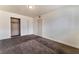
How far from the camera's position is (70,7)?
11.2ft

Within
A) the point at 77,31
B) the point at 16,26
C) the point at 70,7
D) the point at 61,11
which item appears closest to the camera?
the point at 77,31

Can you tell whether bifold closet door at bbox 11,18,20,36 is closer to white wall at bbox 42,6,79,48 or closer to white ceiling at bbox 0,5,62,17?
white ceiling at bbox 0,5,62,17

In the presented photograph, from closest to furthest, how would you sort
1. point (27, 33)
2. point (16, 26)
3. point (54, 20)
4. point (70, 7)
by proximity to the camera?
point (70, 7) → point (54, 20) → point (16, 26) → point (27, 33)

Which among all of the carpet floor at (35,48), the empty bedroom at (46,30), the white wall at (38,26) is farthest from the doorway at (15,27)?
the carpet floor at (35,48)

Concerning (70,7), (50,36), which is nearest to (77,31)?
(70,7)

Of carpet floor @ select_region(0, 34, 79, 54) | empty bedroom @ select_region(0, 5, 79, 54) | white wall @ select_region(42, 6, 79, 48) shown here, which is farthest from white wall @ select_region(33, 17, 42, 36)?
carpet floor @ select_region(0, 34, 79, 54)

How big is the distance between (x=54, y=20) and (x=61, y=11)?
87cm

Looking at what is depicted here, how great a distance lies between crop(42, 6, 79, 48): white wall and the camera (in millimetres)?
3193

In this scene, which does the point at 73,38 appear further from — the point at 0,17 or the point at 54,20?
the point at 0,17

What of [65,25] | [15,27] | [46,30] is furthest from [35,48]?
[15,27]

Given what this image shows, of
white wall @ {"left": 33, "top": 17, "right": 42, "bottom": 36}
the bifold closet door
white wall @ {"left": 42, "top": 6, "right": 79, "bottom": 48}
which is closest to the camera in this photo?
white wall @ {"left": 42, "top": 6, "right": 79, "bottom": 48}

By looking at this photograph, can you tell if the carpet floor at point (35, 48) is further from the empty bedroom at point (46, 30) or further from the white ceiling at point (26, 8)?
the white ceiling at point (26, 8)

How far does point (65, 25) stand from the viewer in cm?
370

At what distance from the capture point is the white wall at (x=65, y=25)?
126 inches
